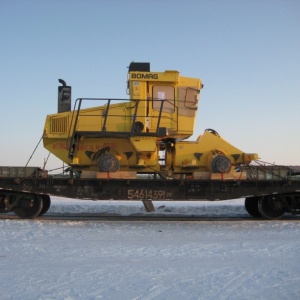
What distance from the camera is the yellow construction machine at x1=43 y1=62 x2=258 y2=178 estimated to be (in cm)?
1134

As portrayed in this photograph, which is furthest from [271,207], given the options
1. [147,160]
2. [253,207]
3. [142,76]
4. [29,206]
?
[29,206]

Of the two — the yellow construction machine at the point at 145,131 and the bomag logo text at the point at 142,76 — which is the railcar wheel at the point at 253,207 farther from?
the bomag logo text at the point at 142,76

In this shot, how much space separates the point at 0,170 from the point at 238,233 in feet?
24.3

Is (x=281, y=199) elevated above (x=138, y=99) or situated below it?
below

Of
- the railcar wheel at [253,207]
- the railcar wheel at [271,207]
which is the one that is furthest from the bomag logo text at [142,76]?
the railcar wheel at [253,207]

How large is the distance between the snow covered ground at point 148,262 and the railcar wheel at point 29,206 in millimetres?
1456

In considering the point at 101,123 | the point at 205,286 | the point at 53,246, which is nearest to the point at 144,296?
the point at 205,286

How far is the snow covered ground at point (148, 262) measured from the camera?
4340 mm

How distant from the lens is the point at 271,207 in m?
11.7

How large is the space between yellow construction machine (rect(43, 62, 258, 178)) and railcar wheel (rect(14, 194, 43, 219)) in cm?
149

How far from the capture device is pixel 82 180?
11.1m

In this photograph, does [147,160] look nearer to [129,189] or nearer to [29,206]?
[129,189]

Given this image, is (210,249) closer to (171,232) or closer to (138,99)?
(171,232)

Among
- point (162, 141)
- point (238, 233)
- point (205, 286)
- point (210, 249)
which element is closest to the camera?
point (205, 286)
